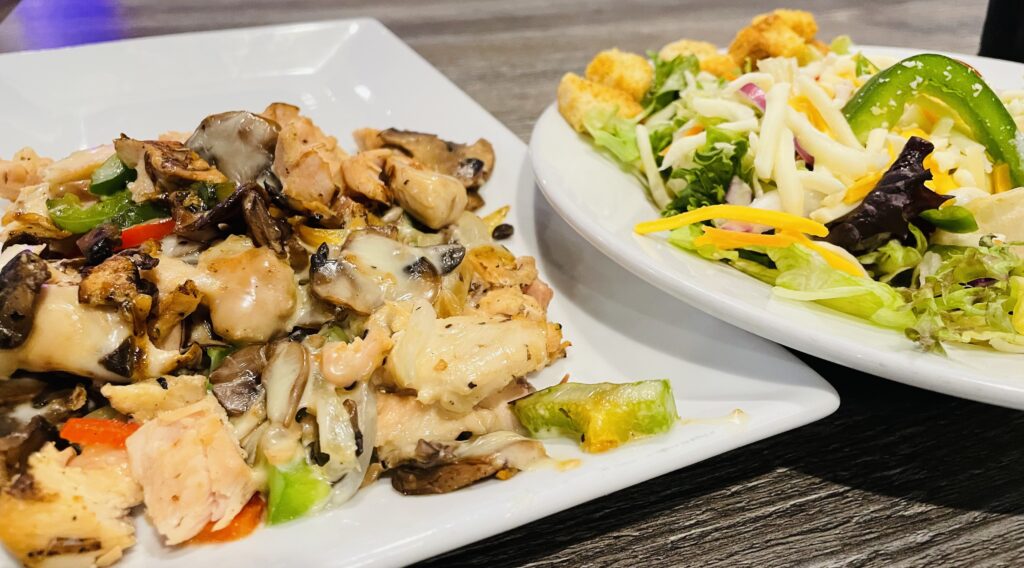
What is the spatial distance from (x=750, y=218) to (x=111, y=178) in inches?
67.3

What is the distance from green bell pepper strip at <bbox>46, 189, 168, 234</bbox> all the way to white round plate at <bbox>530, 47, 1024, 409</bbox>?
108 cm

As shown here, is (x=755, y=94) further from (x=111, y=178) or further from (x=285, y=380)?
(x=111, y=178)

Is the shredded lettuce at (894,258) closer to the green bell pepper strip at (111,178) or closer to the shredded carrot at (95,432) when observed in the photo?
the shredded carrot at (95,432)

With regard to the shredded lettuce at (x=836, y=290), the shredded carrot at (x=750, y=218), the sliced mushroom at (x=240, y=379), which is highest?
the shredded carrot at (x=750, y=218)

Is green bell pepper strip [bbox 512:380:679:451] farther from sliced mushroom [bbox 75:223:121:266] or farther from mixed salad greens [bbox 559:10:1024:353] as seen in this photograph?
sliced mushroom [bbox 75:223:121:266]

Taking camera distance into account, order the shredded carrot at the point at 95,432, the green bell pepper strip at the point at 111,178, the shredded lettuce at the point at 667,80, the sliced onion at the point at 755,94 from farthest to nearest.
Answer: the shredded lettuce at the point at 667,80
the sliced onion at the point at 755,94
the green bell pepper strip at the point at 111,178
the shredded carrot at the point at 95,432

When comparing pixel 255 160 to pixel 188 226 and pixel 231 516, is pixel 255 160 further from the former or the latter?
pixel 231 516

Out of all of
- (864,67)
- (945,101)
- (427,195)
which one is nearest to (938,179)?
(945,101)

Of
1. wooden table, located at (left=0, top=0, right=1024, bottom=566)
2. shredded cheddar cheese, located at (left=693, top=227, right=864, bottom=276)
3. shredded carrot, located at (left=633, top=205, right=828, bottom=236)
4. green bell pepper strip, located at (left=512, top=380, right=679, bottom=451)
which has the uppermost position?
shredded carrot, located at (left=633, top=205, right=828, bottom=236)

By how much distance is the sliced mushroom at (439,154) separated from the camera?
2475 millimetres

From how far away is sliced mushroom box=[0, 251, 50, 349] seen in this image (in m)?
1.40

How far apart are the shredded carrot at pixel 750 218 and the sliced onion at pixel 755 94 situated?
1.97 feet

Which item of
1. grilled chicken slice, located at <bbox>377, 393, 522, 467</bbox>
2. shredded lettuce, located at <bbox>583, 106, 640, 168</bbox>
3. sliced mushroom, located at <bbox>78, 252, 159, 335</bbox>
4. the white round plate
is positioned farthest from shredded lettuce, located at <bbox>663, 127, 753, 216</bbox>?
sliced mushroom, located at <bbox>78, 252, 159, 335</bbox>

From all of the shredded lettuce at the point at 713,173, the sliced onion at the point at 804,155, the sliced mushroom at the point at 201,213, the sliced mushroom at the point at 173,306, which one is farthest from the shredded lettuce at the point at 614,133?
the sliced mushroom at the point at 173,306
